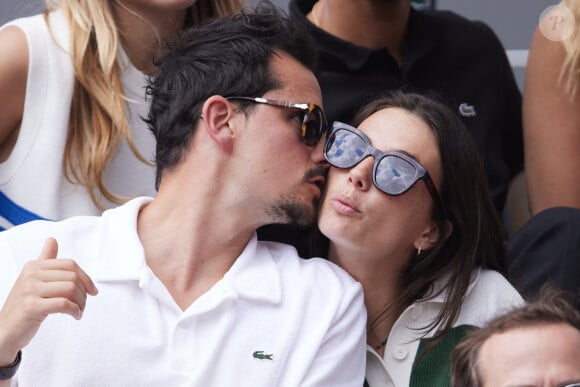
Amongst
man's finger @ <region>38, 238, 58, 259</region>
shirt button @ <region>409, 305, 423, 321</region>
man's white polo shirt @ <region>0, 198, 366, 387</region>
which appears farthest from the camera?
shirt button @ <region>409, 305, 423, 321</region>

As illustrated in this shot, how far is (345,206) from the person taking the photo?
2924 mm

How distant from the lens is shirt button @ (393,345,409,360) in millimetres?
2957

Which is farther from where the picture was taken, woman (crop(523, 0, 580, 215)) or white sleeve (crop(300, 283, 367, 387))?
woman (crop(523, 0, 580, 215))

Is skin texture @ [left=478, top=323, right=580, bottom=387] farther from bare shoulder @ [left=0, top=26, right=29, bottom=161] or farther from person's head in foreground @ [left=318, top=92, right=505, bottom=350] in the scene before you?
bare shoulder @ [left=0, top=26, right=29, bottom=161]

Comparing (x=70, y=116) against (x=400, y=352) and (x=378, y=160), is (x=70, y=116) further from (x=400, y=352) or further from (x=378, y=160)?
(x=400, y=352)

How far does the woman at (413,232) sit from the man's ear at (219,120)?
0.80 ft

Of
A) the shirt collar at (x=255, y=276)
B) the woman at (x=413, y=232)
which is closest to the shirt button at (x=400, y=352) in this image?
the woman at (x=413, y=232)

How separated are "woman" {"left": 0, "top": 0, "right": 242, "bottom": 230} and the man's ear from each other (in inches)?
20.9

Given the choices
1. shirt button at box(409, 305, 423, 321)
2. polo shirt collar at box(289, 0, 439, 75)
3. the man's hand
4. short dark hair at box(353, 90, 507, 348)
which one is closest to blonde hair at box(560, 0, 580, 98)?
polo shirt collar at box(289, 0, 439, 75)

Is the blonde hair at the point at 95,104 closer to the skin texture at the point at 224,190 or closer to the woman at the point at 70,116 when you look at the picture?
the woman at the point at 70,116

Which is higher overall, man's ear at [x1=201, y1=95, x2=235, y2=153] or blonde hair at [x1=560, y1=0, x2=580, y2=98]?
man's ear at [x1=201, y1=95, x2=235, y2=153]

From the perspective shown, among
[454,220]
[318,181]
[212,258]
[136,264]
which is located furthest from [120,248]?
[454,220]

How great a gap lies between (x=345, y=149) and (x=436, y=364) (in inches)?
22.0

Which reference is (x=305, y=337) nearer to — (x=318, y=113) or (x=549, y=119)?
(x=318, y=113)
